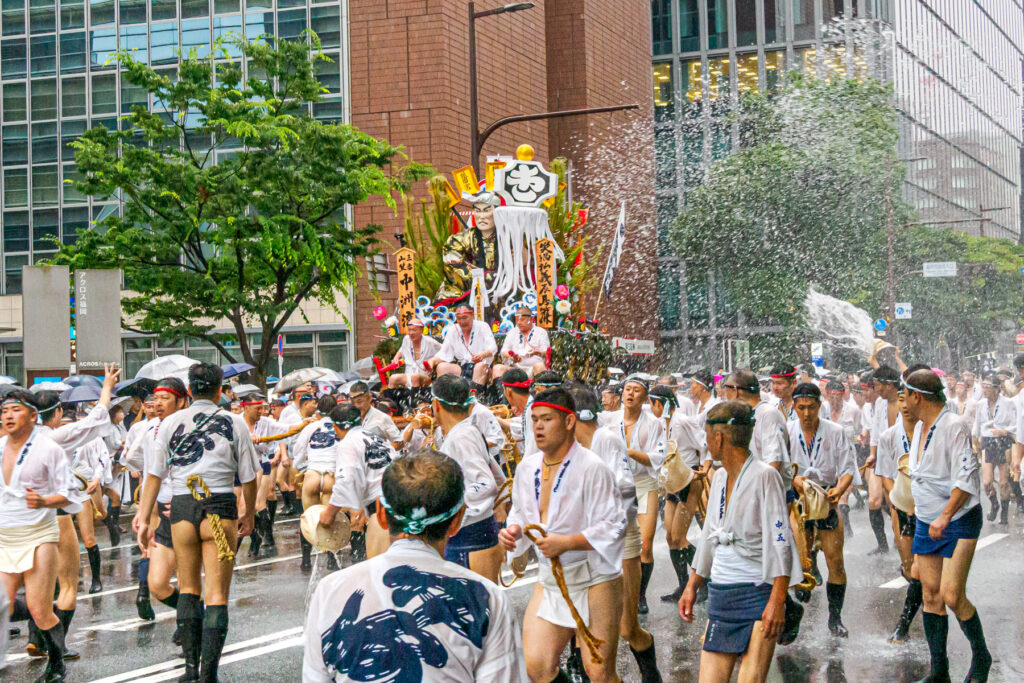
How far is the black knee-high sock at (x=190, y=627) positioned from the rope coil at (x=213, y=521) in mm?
338

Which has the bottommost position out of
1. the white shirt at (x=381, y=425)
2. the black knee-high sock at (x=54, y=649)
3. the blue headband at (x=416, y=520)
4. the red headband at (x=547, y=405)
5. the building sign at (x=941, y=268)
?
the black knee-high sock at (x=54, y=649)

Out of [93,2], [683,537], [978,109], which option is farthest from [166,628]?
[93,2]

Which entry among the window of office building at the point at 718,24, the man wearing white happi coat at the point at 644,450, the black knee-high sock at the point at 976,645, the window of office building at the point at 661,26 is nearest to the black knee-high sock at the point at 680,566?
the man wearing white happi coat at the point at 644,450

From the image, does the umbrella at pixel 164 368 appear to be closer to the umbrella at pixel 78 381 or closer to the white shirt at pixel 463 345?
the umbrella at pixel 78 381

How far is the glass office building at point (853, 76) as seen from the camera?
34.5 metres

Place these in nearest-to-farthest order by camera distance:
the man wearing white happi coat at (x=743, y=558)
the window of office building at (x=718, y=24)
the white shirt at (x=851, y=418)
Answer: the man wearing white happi coat at (x=743, y=558) < the white shirt at (x=851, y=418) < the window of office building at (x=718, y=24)

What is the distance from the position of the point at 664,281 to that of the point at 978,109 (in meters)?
20.1

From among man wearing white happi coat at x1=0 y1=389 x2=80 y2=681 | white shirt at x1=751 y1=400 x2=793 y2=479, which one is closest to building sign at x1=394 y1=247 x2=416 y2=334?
white shirt at x1=751 y1=400 x2=793 y2=479

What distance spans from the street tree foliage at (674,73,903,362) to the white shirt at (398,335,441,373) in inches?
935

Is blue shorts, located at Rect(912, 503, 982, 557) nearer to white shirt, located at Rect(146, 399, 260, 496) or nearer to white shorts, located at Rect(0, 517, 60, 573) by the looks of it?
white shirt, located at Rect(146, 399, 260, 496)

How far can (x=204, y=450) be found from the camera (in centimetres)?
759

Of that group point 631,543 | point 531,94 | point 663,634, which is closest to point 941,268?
point 531,94

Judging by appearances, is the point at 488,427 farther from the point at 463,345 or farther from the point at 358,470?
the point at 463,345

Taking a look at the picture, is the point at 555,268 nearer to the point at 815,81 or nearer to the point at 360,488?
the point at 360,488
